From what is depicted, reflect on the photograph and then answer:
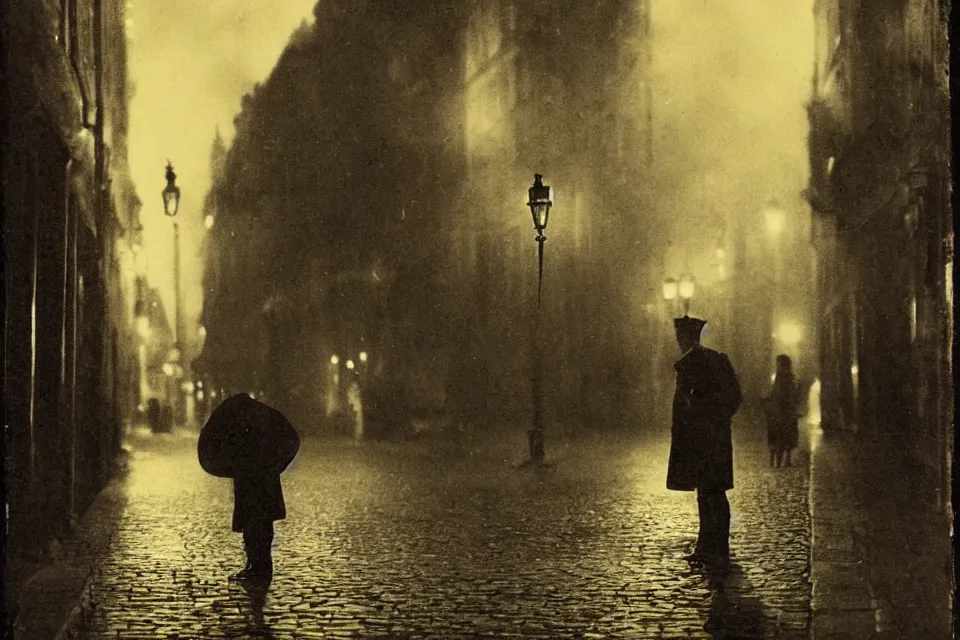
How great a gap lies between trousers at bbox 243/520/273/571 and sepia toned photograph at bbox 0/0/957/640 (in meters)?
0.07

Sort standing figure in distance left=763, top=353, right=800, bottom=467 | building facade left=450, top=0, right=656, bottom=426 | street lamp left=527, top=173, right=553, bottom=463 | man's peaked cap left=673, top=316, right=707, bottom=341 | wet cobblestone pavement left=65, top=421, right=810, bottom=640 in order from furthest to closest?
building facade left=450, top=0, right=656, bottom=426, street lamp left=527, top=173, right=553, bottom=463, standing figure in distance left=763, top=353, right=800, bottom=467, man's peaked cap left=673, top=316, right=707, bottom=341, wet cobblestone pavement left=65, top=421, right=810, bottom=640

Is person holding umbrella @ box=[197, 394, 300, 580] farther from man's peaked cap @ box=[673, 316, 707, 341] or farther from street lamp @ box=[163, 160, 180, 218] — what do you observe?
street lamp @ box=[163, 160, 180, 218]

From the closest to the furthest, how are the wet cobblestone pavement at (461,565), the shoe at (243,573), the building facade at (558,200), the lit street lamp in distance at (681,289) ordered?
the wet cobblestone pavement at (461,565), the shoe at (243,573), the lit street lamp in distance at (681,289), the building facade at (558,200)

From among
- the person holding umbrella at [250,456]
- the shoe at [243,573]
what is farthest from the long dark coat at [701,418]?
the shoe at [243,573]

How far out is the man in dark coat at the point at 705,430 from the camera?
10023mm

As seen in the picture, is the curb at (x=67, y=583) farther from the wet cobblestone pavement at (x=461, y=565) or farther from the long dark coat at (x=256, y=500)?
the long dark coat at (x=256, y=500)

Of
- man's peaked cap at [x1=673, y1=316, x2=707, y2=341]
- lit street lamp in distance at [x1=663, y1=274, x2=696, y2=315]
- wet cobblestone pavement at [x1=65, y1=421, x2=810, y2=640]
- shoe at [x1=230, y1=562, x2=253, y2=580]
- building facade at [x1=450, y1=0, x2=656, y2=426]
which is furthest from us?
building facade at [x1=450, y1=0, x2=656, y2=426]

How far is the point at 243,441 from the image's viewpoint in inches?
385

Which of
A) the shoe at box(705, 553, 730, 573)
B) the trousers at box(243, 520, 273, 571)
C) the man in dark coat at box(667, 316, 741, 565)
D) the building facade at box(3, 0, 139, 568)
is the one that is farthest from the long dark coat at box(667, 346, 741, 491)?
the building facade at box(3, 0, 139, 568)

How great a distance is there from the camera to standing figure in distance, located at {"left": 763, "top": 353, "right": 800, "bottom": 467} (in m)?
19.9

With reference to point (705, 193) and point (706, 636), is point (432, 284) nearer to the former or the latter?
point (705, 193)

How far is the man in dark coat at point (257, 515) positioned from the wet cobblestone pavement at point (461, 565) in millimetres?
226

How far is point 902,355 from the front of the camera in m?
23.9

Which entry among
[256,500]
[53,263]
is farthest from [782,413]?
[256,500]
